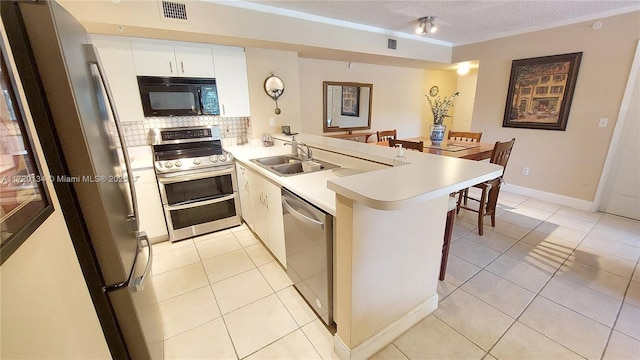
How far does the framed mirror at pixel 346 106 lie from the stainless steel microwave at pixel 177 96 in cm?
201

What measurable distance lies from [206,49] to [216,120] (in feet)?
2.64

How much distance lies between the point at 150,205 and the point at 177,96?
1.18 m

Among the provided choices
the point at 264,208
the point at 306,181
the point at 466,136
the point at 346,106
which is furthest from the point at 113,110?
the point at 466,136

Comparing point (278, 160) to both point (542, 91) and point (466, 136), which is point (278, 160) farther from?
point (542, 91)

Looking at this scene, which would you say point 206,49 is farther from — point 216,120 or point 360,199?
point 360,199

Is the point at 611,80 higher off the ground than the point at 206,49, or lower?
lower

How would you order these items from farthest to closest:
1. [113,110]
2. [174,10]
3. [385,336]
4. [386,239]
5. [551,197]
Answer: [551,197], [174,10], [385,336], [386,239], [113,110]

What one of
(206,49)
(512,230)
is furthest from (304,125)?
(512,230)

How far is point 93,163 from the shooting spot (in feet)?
2.96

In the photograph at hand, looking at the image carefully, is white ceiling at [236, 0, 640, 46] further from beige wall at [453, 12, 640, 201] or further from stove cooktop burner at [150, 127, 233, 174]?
stove cooktop burner at [150, 127, 233, 174]

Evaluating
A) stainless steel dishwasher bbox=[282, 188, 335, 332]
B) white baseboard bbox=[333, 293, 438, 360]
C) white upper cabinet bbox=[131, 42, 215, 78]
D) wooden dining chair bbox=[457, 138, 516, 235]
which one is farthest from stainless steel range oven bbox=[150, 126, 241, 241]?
wooden dining chair bbox=[457, 138, 516, 235]

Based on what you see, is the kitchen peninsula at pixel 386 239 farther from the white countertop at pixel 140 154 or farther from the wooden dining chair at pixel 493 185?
the white countertop at pixel 140 154

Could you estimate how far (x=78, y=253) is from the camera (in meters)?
0.95

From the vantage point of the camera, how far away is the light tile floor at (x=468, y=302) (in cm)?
155
